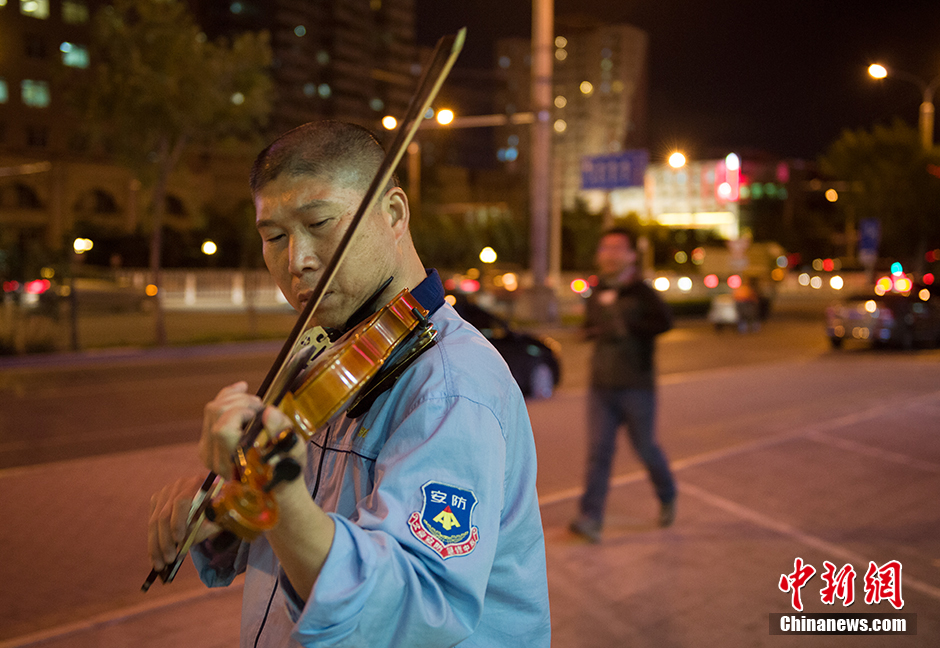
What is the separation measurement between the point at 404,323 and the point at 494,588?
1.68 ft

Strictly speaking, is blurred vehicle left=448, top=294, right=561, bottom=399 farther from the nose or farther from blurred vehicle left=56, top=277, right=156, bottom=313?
blurred vehicle left=56, top=277, right=156, bottom=313

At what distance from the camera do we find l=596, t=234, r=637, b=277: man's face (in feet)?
17.3

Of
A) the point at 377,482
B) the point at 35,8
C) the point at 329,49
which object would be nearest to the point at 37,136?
the point at 35,8

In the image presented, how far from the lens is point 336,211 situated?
1434mm

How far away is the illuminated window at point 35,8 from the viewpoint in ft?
166

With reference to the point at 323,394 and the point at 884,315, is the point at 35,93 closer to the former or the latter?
the point at 884,315

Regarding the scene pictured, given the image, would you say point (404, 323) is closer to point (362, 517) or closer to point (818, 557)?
point (362, 517)

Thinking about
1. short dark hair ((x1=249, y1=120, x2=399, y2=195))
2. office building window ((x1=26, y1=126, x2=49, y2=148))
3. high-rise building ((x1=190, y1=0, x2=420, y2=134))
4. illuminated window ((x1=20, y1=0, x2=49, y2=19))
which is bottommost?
short dark hair ((x1=249, y1=120, x2=399, y2=195))

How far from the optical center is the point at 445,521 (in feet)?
3.91

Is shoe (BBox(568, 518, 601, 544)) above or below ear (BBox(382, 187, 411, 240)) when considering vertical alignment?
below


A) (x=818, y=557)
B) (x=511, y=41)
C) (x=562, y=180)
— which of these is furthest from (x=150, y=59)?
(x=511, y=41)

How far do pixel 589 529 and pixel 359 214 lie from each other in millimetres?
4114

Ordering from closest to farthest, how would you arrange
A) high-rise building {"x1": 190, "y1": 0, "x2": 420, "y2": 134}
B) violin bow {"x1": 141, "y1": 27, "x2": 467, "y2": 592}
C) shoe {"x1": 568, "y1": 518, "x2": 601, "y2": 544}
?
violin bow {"x1": 141, "y1": 27, "x2": 467, "y2": 592}
shoe {"x1": 568, "y1": 518, "x2": 601, "y2": 544}
high-rise building {"x1": 190, "y1": 0, "x2": 420, "y2": 134}

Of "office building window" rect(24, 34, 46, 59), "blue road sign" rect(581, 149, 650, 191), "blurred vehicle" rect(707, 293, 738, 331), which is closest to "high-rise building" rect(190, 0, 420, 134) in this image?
"office building window" rect(24, 34, 46, 59)
